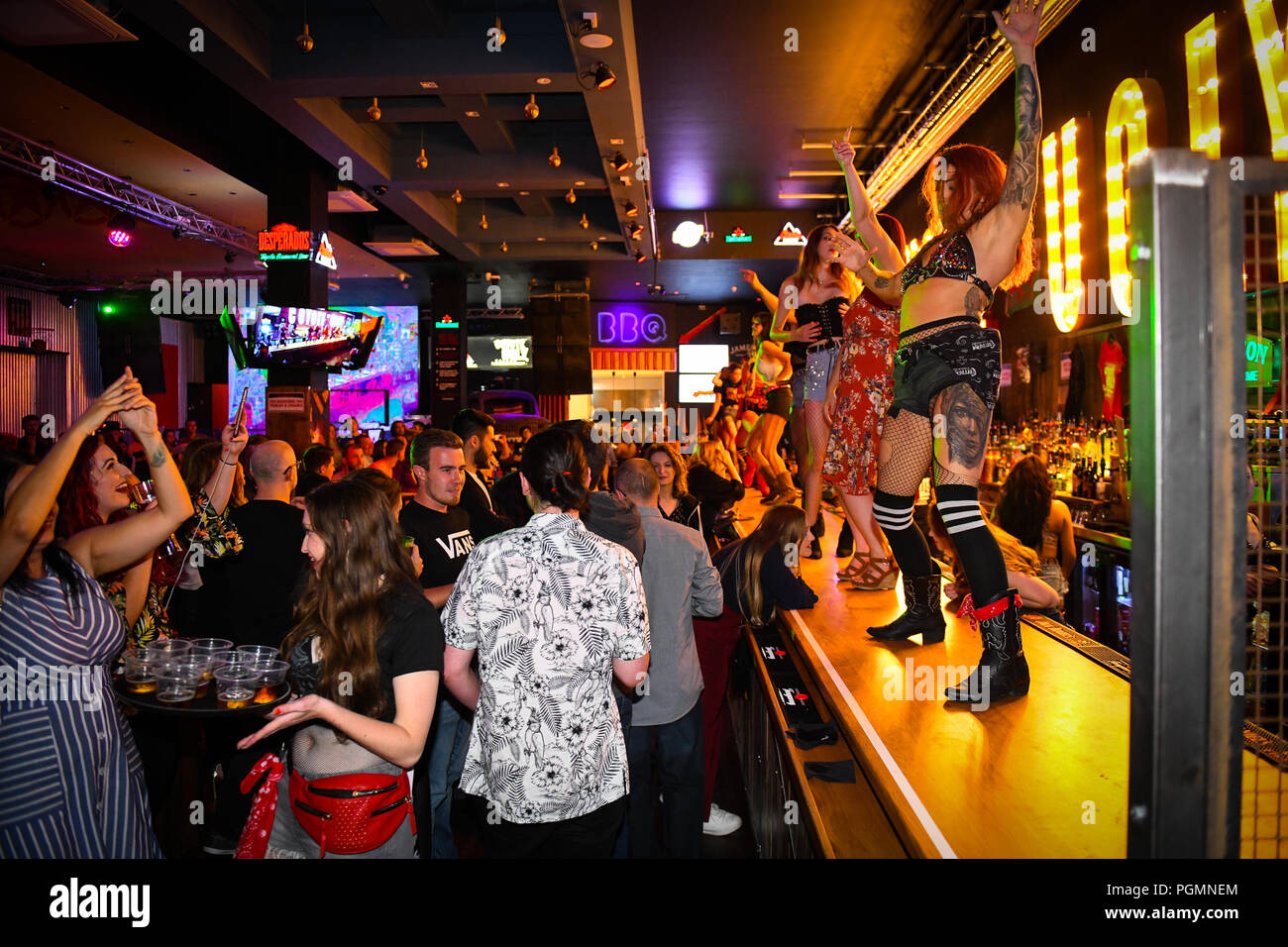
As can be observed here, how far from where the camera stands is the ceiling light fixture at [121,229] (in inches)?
480

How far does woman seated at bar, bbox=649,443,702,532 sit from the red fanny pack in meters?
2.44

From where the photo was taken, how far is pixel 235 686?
6.56ft

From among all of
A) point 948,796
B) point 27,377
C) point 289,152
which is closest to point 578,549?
point 948,796

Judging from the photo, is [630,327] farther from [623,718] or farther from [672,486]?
[623,718]

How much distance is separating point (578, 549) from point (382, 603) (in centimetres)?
51

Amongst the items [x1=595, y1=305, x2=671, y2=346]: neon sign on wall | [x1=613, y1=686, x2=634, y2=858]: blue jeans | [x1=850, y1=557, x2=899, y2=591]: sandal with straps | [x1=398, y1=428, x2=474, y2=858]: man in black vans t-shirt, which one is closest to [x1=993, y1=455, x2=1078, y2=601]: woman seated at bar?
[x1=850, y1=557, x2=899, y2=591]: sandal with straps

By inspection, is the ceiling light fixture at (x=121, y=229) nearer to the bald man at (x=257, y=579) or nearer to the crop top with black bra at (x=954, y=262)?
the bald man at (x=257, y=579)

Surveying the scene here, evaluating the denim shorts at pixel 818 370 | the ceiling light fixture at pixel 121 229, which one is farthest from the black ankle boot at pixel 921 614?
the ceiling light fixture at pixel 121 229

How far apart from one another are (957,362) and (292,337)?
7.75 meters

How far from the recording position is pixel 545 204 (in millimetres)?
12602

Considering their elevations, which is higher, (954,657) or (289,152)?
(289,152)

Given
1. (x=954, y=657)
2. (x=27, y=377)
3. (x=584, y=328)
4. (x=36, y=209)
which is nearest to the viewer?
(x=954, y=657)

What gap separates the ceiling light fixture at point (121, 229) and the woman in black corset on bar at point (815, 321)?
1156cm
